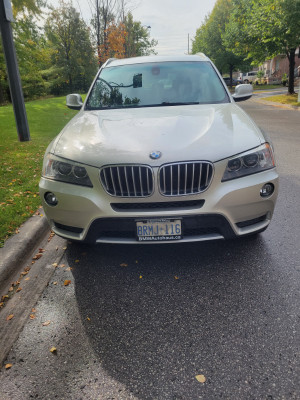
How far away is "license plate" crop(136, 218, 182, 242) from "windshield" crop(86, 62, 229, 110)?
1.72 m

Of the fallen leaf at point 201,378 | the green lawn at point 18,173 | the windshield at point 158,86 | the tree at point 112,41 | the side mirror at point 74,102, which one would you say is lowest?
the green lawn at point 18,173

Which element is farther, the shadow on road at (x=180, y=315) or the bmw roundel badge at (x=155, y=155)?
the bmw roundel badge at (x=155, y=155)

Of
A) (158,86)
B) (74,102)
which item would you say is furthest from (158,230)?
(74,102)

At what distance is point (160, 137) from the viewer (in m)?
2.74

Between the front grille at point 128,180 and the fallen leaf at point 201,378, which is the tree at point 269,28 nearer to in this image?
the front grille at point 128,180

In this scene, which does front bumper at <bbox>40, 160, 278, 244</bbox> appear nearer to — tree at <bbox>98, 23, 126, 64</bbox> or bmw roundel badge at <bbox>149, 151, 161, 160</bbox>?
bmw roundel badge at <bbox>149, 151, 161, 160</bbox>

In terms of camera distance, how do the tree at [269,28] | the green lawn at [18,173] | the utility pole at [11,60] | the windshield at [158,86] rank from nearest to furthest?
1. the windshield at [158,86]
2. the green lawn at [18,173]
3. the utility pole at [11,60]
4. the tree at [269,28]

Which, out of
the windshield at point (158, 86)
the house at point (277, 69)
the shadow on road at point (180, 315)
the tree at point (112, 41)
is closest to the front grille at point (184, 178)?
the shadow on road at point (180, 315)

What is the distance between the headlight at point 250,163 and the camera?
2615 millimetres

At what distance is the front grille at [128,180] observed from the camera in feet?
8.36

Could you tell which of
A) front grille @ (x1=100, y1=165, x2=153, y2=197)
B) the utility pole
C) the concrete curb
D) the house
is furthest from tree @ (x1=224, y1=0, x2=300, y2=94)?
the house

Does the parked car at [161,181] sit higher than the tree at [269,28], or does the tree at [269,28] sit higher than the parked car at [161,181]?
the tree at [269,28]

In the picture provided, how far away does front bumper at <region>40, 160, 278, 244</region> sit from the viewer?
101 inches

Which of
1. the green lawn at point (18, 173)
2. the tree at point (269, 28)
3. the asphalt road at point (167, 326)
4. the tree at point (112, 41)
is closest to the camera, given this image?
the asphalt road at point (167, 326)
